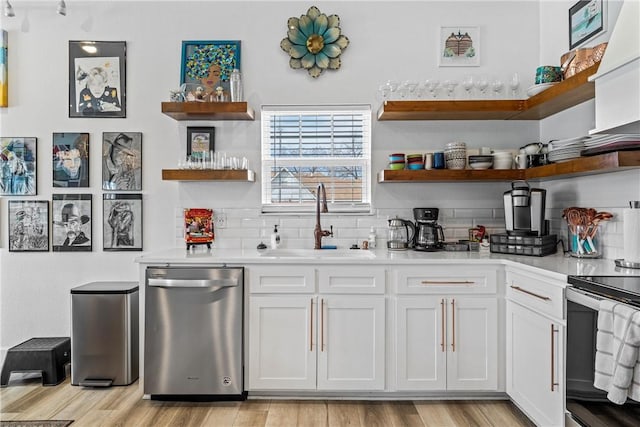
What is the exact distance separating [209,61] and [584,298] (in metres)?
3.01

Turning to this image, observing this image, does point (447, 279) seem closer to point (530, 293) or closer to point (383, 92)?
point (530, 293)

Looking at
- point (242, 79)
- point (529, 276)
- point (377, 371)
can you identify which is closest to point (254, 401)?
point (377, 371)

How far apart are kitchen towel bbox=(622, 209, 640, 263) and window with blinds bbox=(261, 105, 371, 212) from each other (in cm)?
175

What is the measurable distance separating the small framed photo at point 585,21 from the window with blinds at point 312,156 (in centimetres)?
153

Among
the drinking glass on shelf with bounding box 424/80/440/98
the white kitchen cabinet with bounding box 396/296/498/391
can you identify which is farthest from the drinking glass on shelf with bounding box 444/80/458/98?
the white kitchen cabinet with bounding box 396/296/498/391

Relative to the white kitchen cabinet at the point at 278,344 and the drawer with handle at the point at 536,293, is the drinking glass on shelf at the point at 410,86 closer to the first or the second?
the drawer with handle at the point at 536,293

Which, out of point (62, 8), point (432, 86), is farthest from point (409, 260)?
point (62, 8)

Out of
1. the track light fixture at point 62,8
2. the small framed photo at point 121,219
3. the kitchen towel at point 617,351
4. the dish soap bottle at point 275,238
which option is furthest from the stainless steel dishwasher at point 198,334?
the track light fixture at point 62,8

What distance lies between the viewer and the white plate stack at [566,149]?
2598mm

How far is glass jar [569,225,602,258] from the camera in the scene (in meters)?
2.71

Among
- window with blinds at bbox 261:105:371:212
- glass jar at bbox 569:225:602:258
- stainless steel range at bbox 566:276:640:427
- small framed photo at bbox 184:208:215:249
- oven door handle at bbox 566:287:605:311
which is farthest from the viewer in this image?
window with blinds at bbox 261:105:371:212

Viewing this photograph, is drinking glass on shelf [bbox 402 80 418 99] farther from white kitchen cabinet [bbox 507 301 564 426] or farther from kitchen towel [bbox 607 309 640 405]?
kitchen towel [bbox 607 309 640 405]

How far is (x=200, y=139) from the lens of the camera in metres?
3.53

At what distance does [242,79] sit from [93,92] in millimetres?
1212
